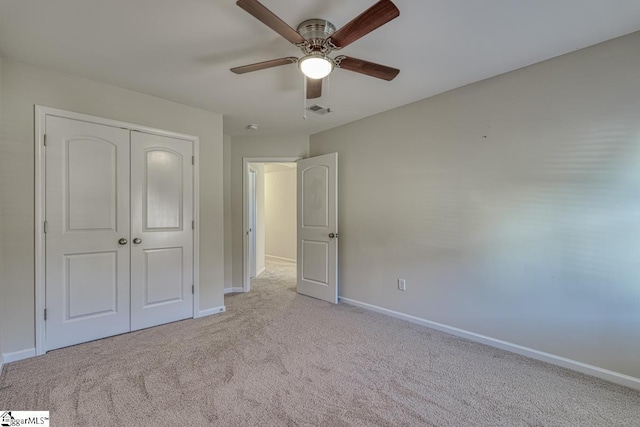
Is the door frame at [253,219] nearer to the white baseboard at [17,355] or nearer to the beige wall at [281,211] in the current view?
the beige wall at [281,211]

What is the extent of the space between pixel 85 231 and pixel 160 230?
625 mm

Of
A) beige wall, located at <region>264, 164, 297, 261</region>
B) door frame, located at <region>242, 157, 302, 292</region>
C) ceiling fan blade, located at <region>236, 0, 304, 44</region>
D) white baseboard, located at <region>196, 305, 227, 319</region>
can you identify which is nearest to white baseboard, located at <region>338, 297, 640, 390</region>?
white baseboard, located at <region>196, 305, 227, 319</region>

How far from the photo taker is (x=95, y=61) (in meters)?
2.36

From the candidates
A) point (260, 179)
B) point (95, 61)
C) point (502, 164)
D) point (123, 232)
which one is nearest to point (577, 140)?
point (502, 164)

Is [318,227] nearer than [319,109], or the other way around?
[319,109]

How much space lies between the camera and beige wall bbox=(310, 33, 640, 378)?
207 cm

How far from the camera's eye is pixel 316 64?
6.18ft

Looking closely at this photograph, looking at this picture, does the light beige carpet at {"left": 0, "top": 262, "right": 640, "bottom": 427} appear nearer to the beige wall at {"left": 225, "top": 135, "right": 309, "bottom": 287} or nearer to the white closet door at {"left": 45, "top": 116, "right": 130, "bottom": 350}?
the white closet door at {"left": 45, "top": 116, "right": 130, "bottom": 350}

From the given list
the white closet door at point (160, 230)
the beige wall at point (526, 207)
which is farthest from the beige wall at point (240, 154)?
the beige wall at point (526, 207)

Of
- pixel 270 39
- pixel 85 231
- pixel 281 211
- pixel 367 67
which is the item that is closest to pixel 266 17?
pixel 270 39

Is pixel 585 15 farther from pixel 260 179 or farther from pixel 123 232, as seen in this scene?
pixel 260 179

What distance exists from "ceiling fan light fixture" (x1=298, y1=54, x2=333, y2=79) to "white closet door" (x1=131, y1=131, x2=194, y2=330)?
197 cm

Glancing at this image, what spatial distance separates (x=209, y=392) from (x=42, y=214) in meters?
2.04

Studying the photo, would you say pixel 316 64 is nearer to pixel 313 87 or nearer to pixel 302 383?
pixel 313 87
